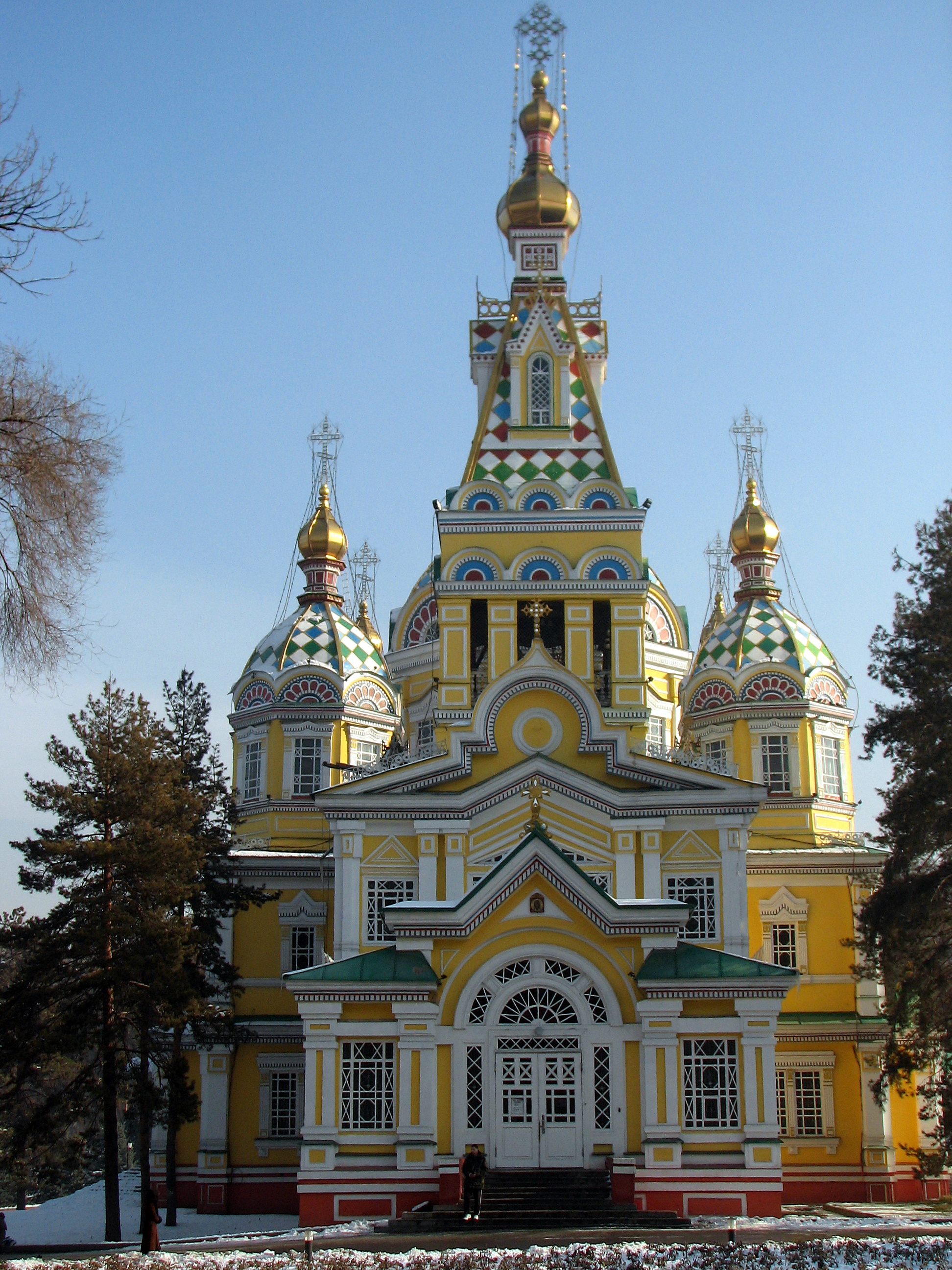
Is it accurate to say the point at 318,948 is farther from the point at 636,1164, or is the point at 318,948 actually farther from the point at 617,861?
the point at 636,1164

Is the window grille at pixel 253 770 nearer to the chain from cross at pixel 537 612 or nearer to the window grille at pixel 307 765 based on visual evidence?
the window grille at pixel 307 765

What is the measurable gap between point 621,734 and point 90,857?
32.6 feet

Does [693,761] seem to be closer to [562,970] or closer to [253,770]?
[562,970]

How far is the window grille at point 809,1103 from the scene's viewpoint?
29.1 meters

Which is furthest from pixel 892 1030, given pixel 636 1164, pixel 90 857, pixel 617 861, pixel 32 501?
pixel 32 501

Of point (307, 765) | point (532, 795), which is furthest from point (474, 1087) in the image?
point (307, 765)

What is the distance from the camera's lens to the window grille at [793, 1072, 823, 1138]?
2906cm

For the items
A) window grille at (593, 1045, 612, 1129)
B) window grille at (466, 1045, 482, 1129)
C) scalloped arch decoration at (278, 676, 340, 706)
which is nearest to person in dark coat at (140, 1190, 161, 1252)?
window grille at (466, 1045, 482, 1129)

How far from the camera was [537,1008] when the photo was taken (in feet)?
72.7

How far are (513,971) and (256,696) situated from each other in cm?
1422

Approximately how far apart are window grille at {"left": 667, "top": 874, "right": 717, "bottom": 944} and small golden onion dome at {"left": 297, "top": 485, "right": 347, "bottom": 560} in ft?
46.8

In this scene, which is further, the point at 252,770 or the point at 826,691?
the point at 252,770

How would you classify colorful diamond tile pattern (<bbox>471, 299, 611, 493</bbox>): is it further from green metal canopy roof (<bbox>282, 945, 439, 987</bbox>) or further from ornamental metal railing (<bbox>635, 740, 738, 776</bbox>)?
green metal canopy roof (<bbox>282, 945, 439, 987</bbox>)

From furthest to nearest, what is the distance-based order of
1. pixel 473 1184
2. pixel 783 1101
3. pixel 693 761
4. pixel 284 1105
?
pixel 284 1105 < pixel 783 1101 < pixel 693 761 < pixel 473 1184
